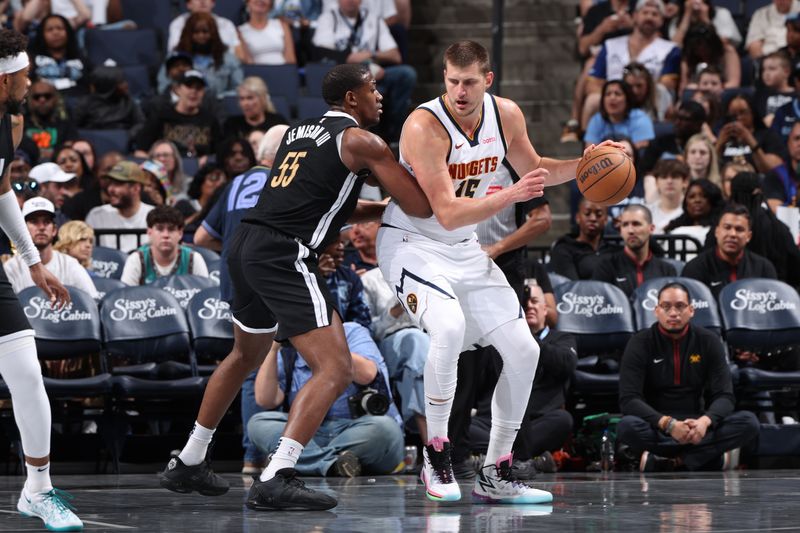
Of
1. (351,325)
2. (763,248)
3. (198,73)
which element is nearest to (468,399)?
(351,325)

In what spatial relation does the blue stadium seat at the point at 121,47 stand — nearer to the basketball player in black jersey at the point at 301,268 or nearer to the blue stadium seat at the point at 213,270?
the blue stadium seat at the point at 213,270

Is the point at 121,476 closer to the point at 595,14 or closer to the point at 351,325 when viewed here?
the point at 351,325

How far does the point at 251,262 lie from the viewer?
5.82m

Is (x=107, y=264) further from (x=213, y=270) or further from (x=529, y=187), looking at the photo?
(x=529, y=187)

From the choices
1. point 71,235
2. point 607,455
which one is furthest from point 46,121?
point 607,455

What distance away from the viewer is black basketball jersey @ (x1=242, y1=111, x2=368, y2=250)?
581 cm

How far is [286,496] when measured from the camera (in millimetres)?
5605

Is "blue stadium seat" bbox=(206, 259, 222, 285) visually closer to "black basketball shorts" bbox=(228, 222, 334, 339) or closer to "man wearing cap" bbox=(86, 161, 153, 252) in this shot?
"man wearing cap" bbox=(86, 161, 153, 252)

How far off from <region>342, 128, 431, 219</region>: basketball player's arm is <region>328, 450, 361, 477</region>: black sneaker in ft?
8.98

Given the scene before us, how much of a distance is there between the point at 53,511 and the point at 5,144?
1.44 m

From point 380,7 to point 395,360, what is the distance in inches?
258

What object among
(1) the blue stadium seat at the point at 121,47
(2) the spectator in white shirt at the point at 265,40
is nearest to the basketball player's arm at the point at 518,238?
(2) the spectator in white shirt at the point at 265,40

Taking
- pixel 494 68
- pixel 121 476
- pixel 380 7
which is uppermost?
pixel 380 7

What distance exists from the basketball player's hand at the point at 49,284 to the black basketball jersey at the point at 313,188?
2.88 ft
